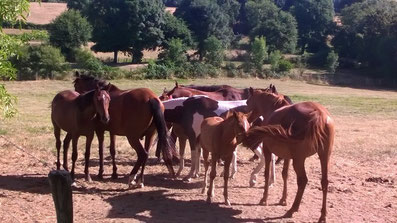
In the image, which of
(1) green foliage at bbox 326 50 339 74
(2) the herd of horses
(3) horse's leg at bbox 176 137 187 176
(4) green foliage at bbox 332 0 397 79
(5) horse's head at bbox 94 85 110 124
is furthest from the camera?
(1) green foliage at bbox 326 50 339 74

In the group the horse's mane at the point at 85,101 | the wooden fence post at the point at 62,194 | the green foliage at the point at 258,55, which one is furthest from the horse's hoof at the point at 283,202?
the green foliage at the point at 258,55

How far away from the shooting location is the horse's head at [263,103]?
34.4ft

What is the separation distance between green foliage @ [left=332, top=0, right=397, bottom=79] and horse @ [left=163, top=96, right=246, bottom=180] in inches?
1832

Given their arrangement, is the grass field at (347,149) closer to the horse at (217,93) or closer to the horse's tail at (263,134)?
the horse's tail at (263,134)

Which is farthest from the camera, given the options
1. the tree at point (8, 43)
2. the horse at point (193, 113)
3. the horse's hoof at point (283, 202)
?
the horse at point (193, 113)

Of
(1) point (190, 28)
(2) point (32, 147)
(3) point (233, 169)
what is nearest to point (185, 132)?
(3) point (233, 169)

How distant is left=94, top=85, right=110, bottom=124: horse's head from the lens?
9591 mm

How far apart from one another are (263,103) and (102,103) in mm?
3166

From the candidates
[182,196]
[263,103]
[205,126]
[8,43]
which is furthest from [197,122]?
[8,43]

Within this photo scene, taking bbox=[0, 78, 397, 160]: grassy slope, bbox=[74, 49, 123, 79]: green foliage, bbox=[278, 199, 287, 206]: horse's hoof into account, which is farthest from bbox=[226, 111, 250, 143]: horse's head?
bbox=[74, 49, 123, 79]: green foliage

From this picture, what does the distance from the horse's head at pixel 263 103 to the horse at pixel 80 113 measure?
2897mm

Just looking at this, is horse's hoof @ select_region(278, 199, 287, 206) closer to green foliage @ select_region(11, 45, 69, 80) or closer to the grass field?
the grass field

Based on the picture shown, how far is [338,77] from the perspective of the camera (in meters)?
52.6

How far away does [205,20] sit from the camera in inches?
2569
